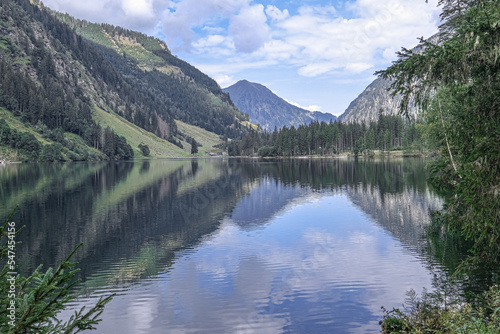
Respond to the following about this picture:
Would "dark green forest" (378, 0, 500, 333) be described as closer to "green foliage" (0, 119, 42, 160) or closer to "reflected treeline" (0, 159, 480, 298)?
"reflected treeline" (0, 159, 480, 298)

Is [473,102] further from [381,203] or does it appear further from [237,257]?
[381,203]

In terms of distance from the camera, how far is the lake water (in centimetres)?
1862

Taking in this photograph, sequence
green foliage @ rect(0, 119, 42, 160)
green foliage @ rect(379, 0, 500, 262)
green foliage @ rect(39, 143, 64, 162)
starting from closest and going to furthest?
green foliage @ rect(379, 0, 500, 262) → green foliage @ rect(0, 119, 42, 160) → green foliage @ rect(39, 143, 64, 162)

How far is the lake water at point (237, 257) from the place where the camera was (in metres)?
18.6

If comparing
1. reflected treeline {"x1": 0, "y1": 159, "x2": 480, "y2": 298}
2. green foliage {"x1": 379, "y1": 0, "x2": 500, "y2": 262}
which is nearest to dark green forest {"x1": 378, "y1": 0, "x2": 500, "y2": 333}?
green foliage {"x1": 379, "y1": 0, "x2": 500, "y2": 262}

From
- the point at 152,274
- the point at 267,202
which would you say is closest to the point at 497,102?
the point at 152,274

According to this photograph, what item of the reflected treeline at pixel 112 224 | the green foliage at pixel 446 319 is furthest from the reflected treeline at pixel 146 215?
the green foliage at pixel 446 319

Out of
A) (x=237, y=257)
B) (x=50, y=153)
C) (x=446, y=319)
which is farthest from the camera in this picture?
(x=50, y=153)

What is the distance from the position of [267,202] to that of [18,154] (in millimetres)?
172512

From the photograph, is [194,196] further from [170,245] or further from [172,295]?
[172,295]

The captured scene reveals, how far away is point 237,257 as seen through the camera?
2972 cm

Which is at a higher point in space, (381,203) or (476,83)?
(476,83)

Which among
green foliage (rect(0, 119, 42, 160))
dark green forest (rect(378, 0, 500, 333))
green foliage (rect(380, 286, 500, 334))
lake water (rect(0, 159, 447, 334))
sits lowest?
lake water (rect(0, 159, 447, 334))

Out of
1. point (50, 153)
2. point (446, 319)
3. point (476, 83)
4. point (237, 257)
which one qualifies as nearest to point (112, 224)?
point (237, 257)
